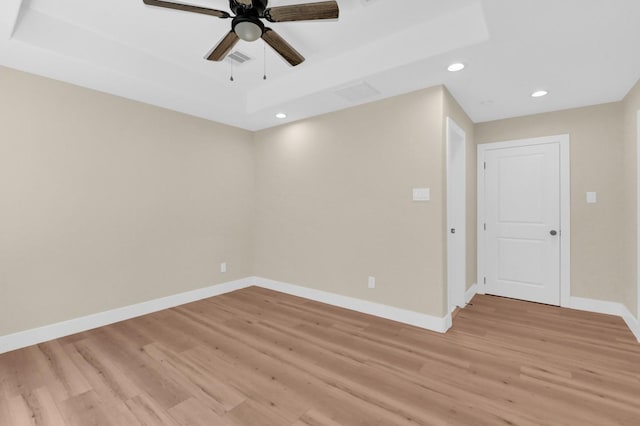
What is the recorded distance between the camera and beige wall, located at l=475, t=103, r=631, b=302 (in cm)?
343

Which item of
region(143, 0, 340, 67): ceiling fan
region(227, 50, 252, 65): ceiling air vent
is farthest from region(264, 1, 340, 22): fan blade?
region(227, 50, 252, 65): ceiling air vent

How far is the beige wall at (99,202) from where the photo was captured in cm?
273

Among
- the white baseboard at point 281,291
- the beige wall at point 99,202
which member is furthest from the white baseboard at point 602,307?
the beige wall at point 99,202

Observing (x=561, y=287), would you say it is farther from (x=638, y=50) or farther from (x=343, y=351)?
(x=343, y=351)

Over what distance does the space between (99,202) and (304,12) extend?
2942 mm

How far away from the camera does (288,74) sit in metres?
3.48

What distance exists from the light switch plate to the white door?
69.1 inches

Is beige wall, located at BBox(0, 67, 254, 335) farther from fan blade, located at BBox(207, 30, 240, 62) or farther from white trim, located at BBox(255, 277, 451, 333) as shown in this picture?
fan blade, located at BBox(207, 30, 240, 62)

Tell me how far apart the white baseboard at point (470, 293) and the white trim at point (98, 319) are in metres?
3.40

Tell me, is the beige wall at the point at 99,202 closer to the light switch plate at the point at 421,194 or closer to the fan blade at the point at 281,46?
the fan blade at the point at 281,46

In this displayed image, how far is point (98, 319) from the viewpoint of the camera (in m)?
3.18

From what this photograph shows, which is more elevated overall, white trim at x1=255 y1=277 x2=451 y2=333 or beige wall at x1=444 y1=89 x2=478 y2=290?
beige wall at x1=444 y1=89 x2=478 y2=290

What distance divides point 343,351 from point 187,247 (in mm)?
2578

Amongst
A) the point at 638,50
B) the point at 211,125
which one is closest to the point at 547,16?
the point at 638,50
